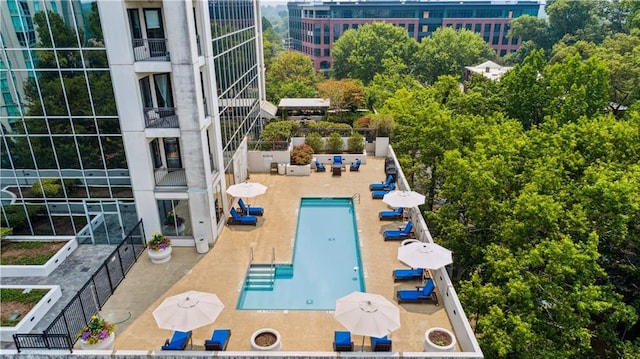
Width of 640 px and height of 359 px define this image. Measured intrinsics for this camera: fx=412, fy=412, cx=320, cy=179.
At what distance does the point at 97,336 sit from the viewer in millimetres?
13398

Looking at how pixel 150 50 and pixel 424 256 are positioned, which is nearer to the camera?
pixel 424 256

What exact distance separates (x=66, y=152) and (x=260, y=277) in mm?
10702

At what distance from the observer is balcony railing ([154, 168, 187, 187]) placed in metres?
19.7

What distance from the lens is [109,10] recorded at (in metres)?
16.5

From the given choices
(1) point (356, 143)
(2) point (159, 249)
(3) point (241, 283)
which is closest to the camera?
(3) point (241, 283)

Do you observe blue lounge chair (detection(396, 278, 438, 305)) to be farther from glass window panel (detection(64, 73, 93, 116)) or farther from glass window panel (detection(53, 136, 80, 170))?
glass window panel (detection(53, 136, 80, 170))

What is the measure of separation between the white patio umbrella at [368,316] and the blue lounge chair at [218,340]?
12.7ft

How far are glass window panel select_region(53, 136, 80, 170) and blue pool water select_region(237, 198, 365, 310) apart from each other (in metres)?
10.2

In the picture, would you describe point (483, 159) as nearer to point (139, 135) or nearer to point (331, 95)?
point (139, 135)

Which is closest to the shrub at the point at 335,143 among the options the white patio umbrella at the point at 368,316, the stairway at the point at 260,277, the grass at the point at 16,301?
the stairway at the point at 260,277

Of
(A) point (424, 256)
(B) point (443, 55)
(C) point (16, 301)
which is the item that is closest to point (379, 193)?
(A) point (424, 256)

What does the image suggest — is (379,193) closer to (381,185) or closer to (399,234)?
(381,185)

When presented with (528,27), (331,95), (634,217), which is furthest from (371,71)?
(634,217)

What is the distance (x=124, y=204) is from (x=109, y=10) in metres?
8.80
